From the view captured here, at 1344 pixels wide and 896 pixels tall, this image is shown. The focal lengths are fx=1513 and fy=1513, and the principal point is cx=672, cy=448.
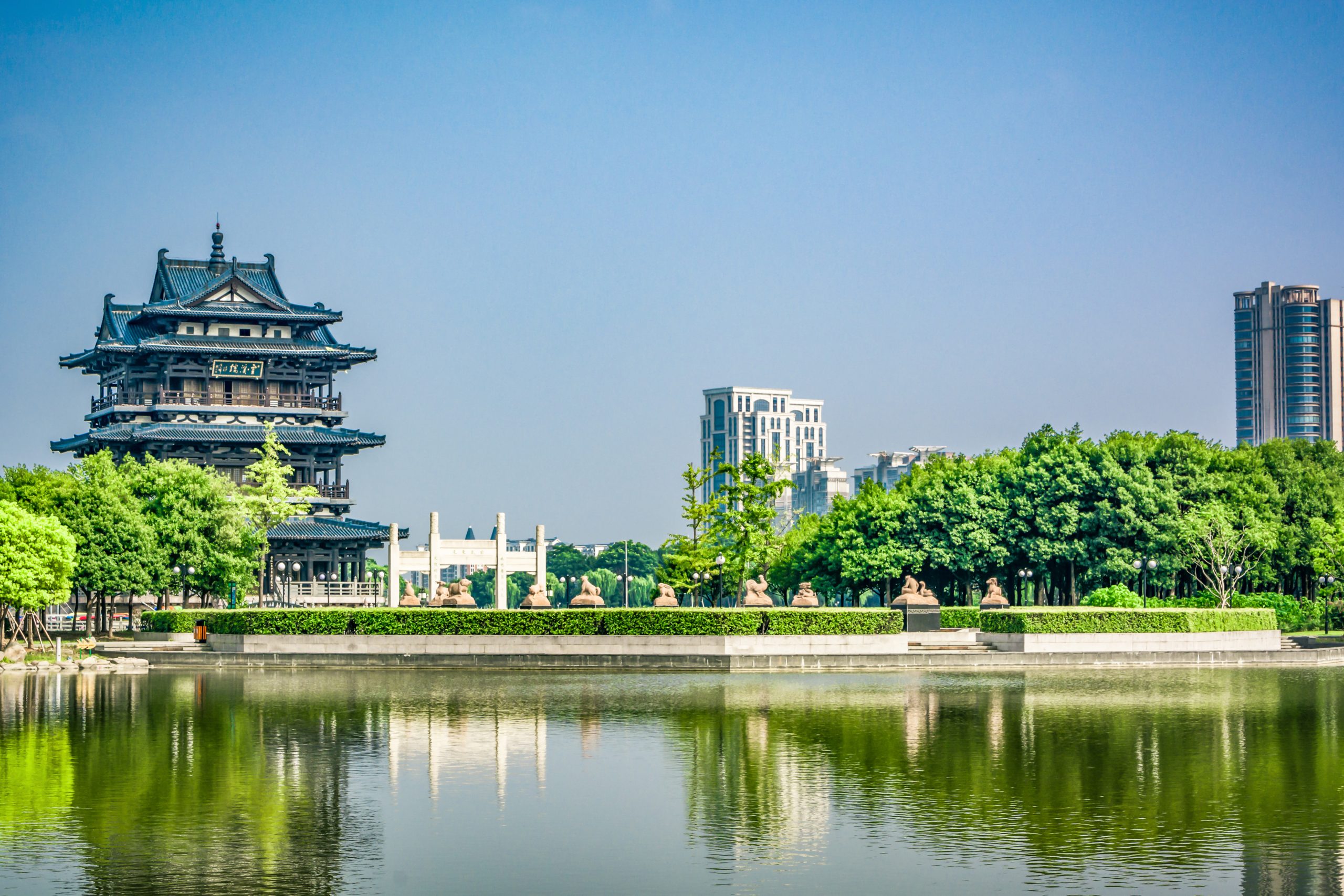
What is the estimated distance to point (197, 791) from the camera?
19.3 metres

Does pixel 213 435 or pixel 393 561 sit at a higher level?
pixel 213 435

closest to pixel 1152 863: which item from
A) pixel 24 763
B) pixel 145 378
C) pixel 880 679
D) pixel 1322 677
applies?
pixel 24 763

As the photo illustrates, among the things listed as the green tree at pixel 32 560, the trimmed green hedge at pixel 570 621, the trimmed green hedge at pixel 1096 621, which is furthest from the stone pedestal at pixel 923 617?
the green tree at pixel 32 560

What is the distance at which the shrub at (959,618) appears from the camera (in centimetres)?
4875

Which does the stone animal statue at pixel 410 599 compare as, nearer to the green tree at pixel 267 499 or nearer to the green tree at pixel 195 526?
the green tree at pixel 267 499

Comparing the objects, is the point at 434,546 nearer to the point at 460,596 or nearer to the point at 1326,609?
the point at 460,596

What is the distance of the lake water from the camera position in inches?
581

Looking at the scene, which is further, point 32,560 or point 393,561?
point 393,561

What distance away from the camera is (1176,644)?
4516 cm

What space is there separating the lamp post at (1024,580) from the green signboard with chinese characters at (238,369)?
3941cm

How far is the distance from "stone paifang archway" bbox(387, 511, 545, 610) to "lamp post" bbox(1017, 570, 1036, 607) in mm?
24585

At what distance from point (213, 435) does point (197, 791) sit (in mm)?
58094

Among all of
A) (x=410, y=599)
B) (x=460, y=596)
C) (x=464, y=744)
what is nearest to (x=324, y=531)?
(x=410, y=599)

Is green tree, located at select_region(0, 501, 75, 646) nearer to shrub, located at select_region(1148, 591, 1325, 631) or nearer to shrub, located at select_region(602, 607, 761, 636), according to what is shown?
shrub, located at select_region(602, 607, 761, 636)
